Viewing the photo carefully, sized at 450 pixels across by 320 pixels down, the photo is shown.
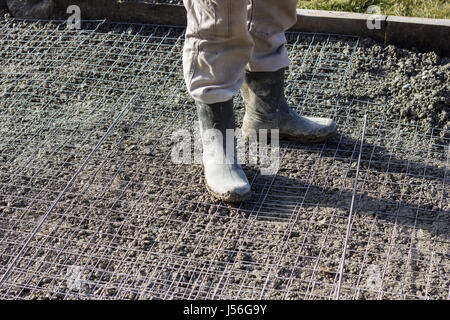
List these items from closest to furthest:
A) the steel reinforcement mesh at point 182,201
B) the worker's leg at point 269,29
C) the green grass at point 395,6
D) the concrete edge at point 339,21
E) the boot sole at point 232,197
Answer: the steel reinforcement mesh at point 182,201 → the boot sole at point 232,197 → the worker's leg at point 269,29 → the concrete edge at point 339,21 → the green grass at point 395,6

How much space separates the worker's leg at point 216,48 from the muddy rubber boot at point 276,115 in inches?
9.2

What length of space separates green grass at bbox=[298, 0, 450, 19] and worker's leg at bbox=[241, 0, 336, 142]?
103cm

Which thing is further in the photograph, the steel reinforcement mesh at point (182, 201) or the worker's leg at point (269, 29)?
the worker's leg at point (269, 29)

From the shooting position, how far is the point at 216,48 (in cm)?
218

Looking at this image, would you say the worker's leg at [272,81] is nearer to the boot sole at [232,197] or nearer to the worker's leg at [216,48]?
the worker's leg at [216,48]

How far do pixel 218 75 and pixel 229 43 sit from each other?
0.12m

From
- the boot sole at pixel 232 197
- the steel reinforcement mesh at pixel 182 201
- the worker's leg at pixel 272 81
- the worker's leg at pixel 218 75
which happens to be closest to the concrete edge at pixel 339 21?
the steel reinforcement mesh at pixel 182 201

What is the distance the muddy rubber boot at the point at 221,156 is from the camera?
89.1 inches

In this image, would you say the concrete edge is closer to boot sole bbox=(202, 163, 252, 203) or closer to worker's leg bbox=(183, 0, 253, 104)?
worker's leg bbox=(183, 0, 253, 104)

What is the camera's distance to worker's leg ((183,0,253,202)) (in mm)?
2102

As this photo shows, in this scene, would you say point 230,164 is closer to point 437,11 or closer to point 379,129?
point 379,129

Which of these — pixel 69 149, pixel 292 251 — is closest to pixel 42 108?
pixel 69 149

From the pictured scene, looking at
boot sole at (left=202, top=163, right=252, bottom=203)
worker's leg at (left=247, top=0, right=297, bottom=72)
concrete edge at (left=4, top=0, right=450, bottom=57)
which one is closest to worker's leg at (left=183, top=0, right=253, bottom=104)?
worker's leg at (left=247, top=0, right=297, bottom=72)

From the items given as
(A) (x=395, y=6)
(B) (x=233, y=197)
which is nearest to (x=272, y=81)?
(B) (x=233, y=197)
